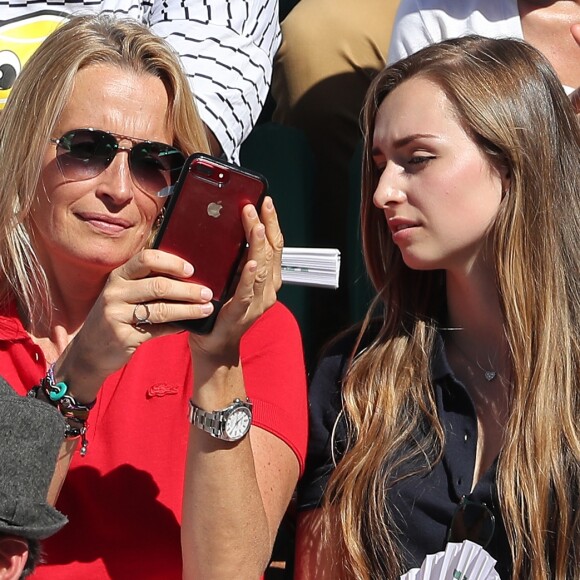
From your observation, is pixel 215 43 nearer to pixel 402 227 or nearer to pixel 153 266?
pixel 402 227

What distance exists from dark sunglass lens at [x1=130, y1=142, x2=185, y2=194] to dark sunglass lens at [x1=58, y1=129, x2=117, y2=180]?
0.16 feet

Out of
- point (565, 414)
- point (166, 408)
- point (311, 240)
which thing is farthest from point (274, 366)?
point (311, 240)

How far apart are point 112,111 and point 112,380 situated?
0.53 m

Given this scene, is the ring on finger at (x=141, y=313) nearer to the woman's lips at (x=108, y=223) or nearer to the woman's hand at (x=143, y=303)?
the woman's hand at (x=143, y=303)

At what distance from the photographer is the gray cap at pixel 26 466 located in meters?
1.45

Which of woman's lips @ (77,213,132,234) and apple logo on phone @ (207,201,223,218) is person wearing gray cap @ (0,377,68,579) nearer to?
apple logo on phone @ (207,201,223,218)

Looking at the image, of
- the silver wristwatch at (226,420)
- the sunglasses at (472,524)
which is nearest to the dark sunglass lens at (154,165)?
the silver wristwatch at (226,420)

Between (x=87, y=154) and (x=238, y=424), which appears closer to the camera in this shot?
(x=238, y=424)

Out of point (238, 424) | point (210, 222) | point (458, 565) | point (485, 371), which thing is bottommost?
point (458, 565)

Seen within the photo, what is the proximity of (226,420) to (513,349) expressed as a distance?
2.05 ft

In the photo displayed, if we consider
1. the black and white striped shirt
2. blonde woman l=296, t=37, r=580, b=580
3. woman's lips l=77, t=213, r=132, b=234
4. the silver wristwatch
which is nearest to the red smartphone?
the silver wristwatch

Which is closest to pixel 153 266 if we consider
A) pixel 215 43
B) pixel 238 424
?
pixel 238 424

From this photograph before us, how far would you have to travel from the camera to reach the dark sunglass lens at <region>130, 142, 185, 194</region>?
2.11m

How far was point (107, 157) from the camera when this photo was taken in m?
2.12
